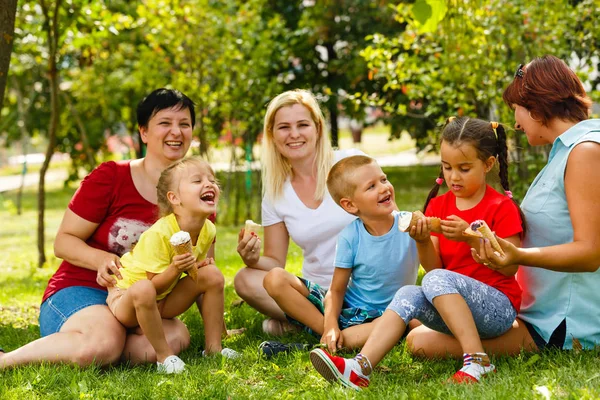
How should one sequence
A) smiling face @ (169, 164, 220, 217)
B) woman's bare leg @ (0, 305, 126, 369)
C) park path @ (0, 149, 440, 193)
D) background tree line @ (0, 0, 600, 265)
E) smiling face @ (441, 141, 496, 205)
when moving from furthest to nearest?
park path @ (0, 149, 440, 193) < background tree line @ (0, 0, 600, 265) < smiling face @ (169, 164, 220, 217) < woman's bare leg @ (0, 305, 126, 369) < smiling face @ (441, 141, 496, 205)

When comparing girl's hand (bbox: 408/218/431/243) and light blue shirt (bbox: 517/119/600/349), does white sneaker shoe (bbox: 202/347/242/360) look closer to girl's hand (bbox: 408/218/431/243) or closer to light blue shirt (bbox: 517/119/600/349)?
girl's hand (bbox: 408/218/431/243)

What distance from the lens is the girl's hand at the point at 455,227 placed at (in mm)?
3096

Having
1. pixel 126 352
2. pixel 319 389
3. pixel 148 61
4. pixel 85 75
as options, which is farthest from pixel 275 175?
pixel 85 75

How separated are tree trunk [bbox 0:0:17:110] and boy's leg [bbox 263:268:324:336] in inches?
94.9

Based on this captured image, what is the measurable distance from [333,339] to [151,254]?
3.19 feet

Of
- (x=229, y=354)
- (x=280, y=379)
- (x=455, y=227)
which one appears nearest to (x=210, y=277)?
(x=229, y=354)

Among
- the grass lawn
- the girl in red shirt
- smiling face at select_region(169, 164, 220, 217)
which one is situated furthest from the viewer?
smiling face at select_region(169, 164, 220, 217)

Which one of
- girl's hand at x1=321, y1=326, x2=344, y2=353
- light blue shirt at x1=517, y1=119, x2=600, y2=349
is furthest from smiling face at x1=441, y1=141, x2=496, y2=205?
girl's hand at x1=321, y1=326, x2=344, y2=353

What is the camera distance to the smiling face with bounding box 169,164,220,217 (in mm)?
3750

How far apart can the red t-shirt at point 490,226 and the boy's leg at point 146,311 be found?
1.38 meters

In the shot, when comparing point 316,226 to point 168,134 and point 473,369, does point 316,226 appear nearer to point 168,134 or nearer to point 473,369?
point 168,134

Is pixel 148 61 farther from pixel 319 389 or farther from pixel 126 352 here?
pixel 319 389

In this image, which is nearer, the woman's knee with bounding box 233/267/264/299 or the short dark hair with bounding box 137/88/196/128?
the short dark hair with bounding box 137/88/196/128

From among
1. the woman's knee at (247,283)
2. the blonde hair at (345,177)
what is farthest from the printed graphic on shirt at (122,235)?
the blonde hair at (345,177)
